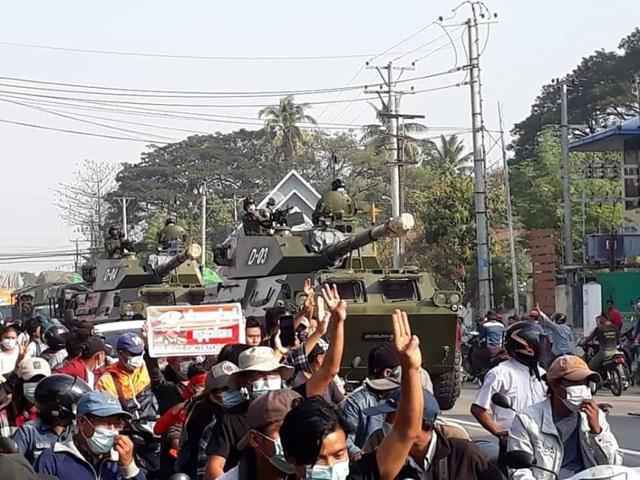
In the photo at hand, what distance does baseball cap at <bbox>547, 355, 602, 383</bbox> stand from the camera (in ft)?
20.8

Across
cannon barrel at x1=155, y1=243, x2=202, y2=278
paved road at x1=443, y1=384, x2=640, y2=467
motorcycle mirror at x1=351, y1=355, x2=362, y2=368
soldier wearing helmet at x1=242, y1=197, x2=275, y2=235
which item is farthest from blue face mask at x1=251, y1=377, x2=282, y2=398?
cannon barrel at x1=155, y1=243, x2=202, y2=278

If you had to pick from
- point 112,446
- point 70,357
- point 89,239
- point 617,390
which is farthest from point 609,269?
point 89,239

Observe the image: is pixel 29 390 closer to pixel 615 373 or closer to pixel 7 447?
pixel 7 447

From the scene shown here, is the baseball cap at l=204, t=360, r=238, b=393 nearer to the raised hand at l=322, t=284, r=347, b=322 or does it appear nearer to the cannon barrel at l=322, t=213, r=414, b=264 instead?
the raised hand at l=322, t=284, r=347, b=322

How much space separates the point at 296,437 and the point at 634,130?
36639 mm

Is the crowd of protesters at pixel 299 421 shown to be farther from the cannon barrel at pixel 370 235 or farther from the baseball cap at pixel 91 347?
the cannon barrel at pixel 370 235

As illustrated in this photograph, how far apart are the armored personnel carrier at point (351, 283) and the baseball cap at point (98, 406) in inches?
439

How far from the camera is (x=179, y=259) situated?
2458cm

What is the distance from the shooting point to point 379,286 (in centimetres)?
1841

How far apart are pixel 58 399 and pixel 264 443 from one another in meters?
1.98

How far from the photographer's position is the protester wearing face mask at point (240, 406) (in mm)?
6184

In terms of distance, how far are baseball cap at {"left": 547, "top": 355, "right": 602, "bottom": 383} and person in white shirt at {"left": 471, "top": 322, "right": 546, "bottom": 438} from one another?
1.62m

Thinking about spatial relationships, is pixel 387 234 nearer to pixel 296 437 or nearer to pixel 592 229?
pixel 296 437

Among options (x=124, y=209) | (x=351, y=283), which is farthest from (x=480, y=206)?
(x=124, y=209)
